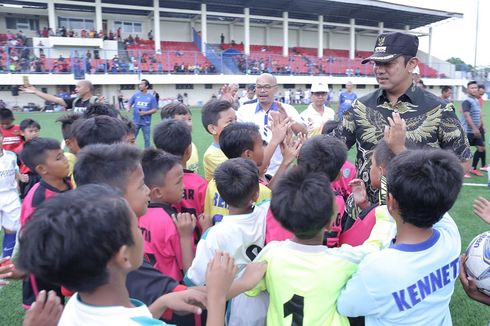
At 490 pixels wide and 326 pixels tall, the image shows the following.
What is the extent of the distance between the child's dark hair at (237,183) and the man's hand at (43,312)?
1005mm

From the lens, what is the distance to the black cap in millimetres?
2682

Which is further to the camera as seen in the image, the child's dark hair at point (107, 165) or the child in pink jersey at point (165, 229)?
the child in pink jersey at point (165, 229)

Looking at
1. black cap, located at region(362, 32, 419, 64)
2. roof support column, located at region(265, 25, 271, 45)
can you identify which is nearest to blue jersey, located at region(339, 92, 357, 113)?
black cap, located at region(362, 32, 419, 64)

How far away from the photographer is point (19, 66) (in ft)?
84.6

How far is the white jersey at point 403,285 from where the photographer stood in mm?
1499

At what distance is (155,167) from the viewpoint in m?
2.38

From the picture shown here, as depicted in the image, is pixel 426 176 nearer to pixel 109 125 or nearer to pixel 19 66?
pixel 109 125

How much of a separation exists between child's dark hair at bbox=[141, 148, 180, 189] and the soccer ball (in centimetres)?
175

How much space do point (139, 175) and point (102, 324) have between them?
2.98 ft

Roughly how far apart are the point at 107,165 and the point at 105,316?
92 cm

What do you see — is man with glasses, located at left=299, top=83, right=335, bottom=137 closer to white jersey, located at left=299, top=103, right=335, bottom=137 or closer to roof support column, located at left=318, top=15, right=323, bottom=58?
white jersey, located at left=299, top=103, right=335, bottom=137

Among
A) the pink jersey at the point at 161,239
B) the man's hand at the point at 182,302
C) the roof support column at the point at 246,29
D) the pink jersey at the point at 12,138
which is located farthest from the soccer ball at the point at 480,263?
the roof support column at the point at 246,29

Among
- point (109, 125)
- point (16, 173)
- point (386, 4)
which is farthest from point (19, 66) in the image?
point (386, 4)

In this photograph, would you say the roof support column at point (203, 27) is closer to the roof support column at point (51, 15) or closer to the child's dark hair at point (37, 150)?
the roof support column at point (51, 15)
